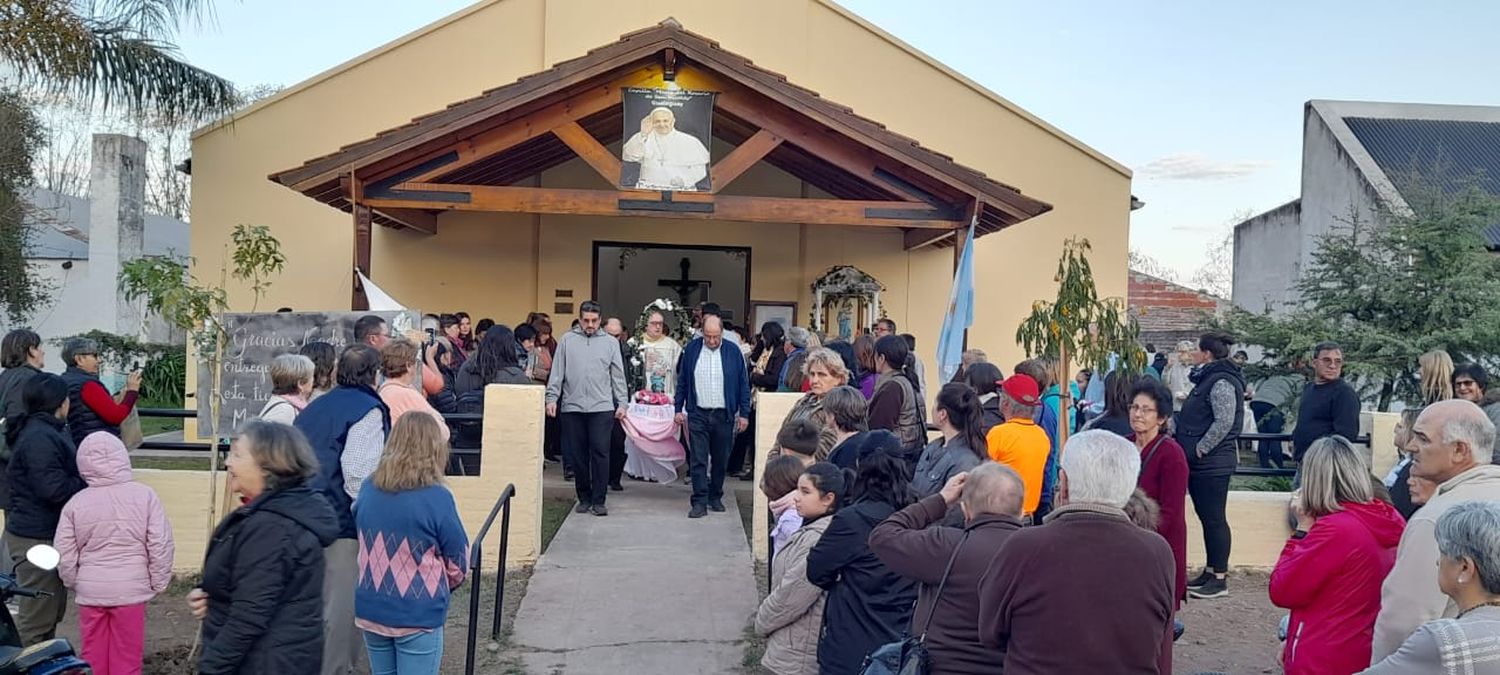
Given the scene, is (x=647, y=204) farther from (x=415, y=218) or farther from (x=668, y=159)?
(x=415, y=218)

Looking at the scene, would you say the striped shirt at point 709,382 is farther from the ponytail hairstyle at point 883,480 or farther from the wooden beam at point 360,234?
the ponytail hairstyle at point 883,480

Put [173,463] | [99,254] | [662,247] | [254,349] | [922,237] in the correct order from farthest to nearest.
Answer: [99,254] < [662,247] < [922,237] < [173,463] < [254,349]

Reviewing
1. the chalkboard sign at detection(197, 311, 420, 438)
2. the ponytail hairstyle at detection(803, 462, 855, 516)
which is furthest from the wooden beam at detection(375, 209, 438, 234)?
the ponytail hairstyle at detection(803, 462, 855, 516)

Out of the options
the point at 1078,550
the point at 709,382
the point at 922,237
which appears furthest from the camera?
the point at 922,237

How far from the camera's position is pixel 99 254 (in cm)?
2575

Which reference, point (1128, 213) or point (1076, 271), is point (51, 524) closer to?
point (1076, 271)

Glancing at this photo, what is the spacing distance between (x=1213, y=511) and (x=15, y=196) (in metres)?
19.6

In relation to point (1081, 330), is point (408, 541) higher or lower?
lower

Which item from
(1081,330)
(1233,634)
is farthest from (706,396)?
(1233,634)

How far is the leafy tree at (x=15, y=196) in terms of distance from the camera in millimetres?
17672

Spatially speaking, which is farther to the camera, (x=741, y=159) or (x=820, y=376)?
(x=741, y=159)

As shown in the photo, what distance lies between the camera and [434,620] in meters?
4.20

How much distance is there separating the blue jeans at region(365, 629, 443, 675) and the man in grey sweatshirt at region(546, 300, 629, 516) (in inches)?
160

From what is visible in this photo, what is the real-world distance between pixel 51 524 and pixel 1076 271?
5.70 metres
